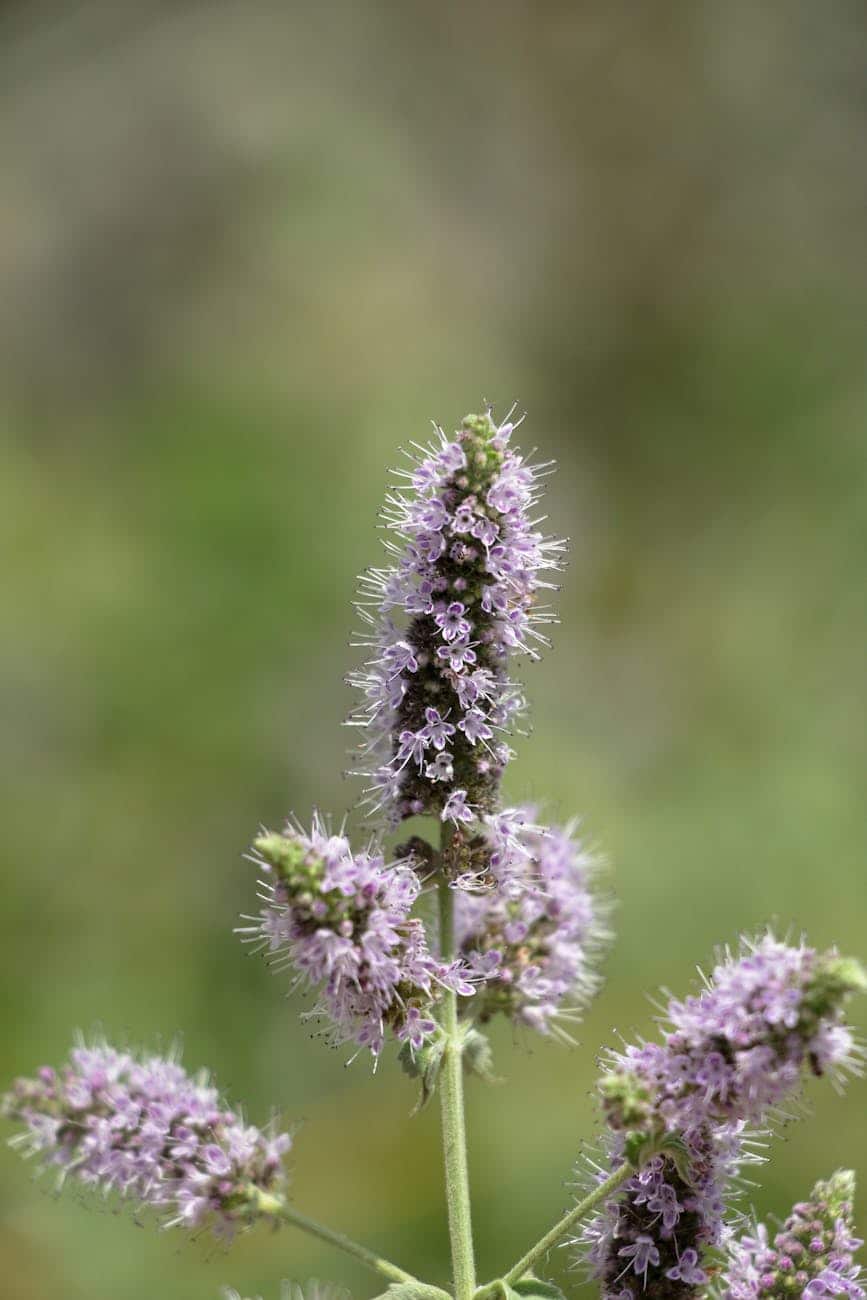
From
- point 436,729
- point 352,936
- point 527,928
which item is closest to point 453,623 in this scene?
point 436,729

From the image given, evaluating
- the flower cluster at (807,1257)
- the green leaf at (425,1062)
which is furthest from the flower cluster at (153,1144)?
the flower cluster at (807,1257)

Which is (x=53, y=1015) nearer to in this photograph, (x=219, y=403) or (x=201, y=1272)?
(x=201, y=1272)

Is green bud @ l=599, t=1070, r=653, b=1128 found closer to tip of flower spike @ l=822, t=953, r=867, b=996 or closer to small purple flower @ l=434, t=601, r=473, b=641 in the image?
tip of flower spike @ l=822, t=953, r=867, b=996

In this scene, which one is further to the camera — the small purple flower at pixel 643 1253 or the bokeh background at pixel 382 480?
the bokeh background at pixel 382 480

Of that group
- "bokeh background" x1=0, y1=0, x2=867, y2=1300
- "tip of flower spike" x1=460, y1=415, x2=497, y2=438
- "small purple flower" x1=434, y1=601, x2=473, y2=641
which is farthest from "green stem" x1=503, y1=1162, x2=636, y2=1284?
"bokeh background" x1=0, y1=0, x2=867, y2=1300

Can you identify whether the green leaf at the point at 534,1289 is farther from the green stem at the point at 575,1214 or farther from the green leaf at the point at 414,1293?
the green leaf at the point at 414,1293
